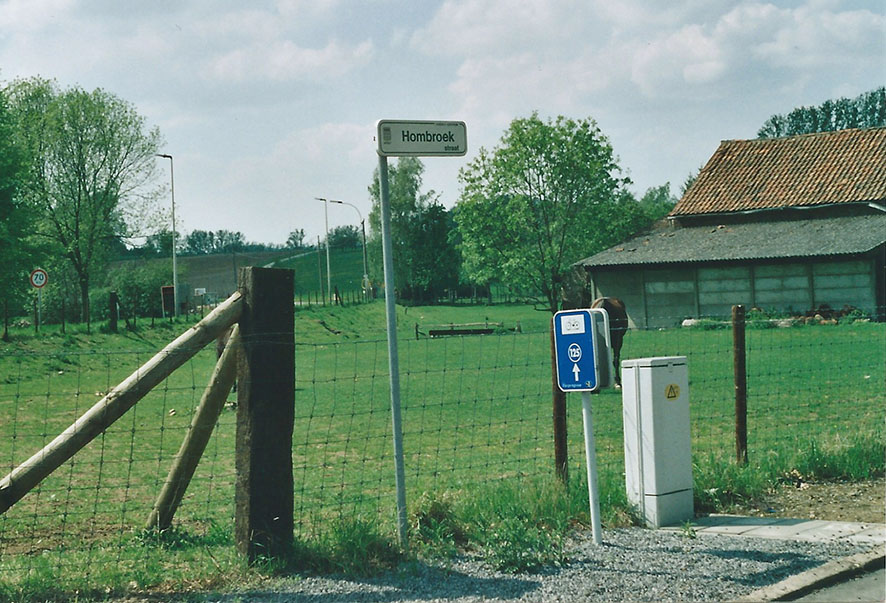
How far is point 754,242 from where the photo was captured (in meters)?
44.9

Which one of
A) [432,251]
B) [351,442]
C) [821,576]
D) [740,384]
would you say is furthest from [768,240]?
Answer: [432,251]

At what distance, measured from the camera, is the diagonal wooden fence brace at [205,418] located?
6480 mm

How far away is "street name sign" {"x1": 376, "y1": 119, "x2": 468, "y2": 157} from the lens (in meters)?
6.55

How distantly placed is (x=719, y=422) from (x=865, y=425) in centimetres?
229

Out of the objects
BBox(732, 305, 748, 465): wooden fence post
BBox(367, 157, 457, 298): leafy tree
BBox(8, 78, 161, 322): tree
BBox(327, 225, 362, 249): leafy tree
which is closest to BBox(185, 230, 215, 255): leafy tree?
BBox(327, 225, 362, 249): leafy tree

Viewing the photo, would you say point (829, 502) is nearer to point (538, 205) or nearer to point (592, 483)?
point (592, 483)

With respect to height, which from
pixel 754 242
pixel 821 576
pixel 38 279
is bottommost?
pixel 821 576

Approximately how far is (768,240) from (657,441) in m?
39.8

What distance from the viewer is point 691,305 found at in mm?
45531

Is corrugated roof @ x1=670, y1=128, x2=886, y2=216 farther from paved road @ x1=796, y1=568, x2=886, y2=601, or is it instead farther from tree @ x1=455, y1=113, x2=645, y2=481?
paved road @ x1=796, y1=568, x2=886, y2=601

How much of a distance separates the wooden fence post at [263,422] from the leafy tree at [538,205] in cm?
5627

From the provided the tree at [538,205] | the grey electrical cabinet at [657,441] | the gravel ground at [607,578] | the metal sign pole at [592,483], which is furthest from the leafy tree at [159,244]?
the gravel ground at [607,578]

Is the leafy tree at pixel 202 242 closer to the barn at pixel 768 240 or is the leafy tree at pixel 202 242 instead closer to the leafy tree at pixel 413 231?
the leafy tree at pixel 413 231

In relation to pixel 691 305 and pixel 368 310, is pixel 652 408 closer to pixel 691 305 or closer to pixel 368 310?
pixel 691 305
